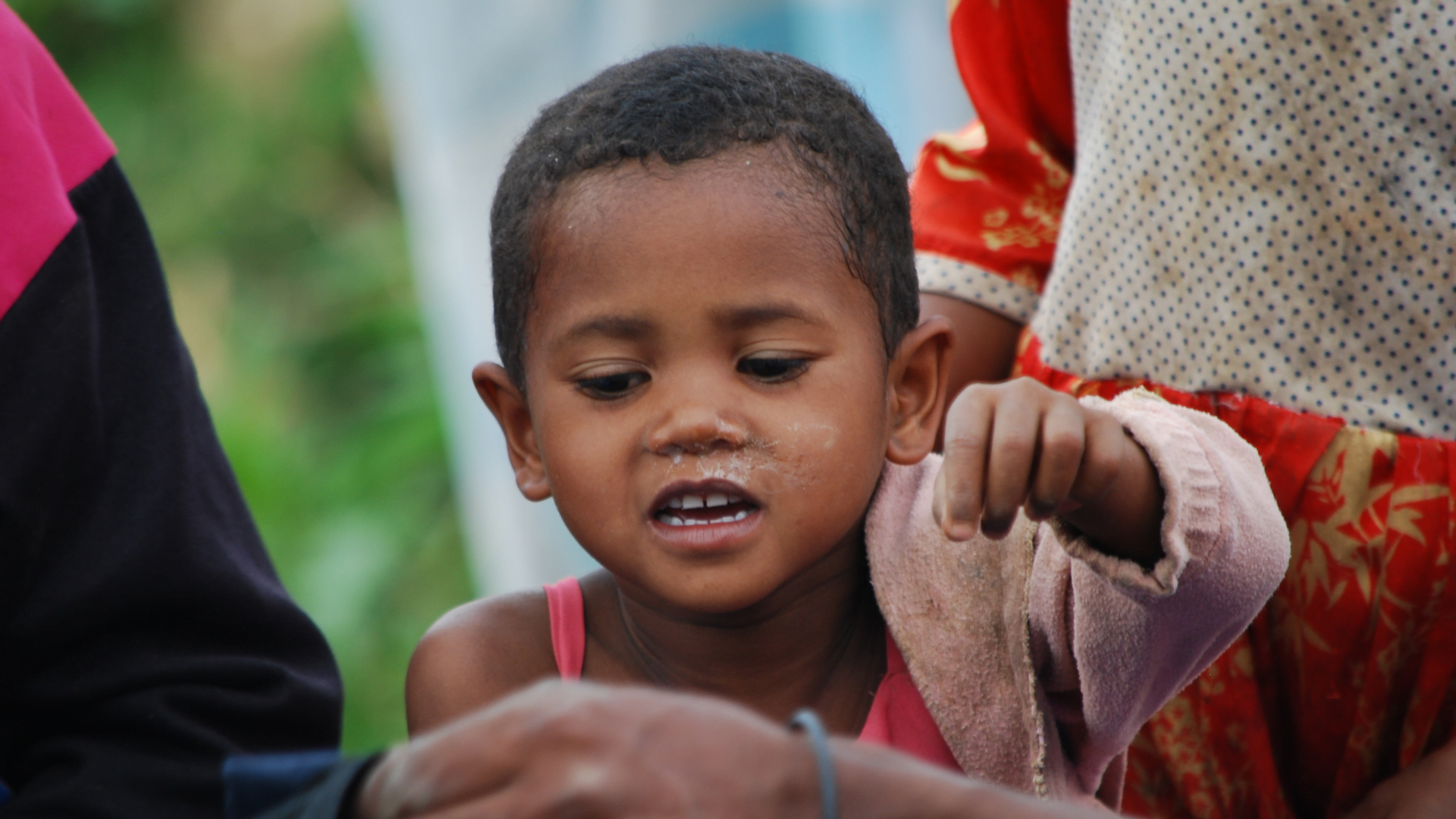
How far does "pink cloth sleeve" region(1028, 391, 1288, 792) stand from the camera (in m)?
1.12

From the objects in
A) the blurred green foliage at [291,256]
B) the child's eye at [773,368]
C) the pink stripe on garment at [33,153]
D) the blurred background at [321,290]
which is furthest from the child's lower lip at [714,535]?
the blurred green foliage at [291,256]

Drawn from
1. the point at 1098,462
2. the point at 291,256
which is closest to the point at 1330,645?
the point at 1098,462

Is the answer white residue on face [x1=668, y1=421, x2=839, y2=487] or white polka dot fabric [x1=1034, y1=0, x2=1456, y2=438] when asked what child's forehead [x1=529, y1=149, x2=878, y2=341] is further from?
white polka dot fabric [x1=1034, y1=0, x2=1456, y2=438]

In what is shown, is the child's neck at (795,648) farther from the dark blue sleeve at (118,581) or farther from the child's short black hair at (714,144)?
the dark blue sleeve at (118,581)

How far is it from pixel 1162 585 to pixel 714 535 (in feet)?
1.32

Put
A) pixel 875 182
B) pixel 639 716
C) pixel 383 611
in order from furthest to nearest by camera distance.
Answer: pixel 383 611 → pixel 875 182 → pixel 639 716

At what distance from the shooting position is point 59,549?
4.32 ft

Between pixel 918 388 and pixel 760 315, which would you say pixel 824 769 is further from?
pixel 918 388

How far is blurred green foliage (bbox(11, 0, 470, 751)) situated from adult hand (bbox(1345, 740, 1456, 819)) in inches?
130

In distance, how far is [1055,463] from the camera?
Result: 103 centimetres

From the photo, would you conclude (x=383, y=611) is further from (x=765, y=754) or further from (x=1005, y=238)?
(x=765, y=754)

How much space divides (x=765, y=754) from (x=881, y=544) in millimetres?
672

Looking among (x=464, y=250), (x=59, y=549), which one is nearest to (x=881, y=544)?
(x=59, y=549)

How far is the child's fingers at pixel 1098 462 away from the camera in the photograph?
3.47 ft
